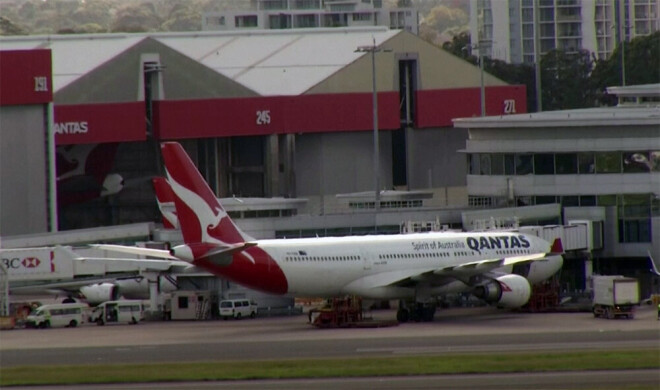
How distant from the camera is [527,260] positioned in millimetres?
64000

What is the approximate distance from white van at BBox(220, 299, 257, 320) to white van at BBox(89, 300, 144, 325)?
3782mm

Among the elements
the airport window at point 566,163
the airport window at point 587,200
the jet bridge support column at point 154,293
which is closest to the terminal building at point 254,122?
the airport window at point 566,163

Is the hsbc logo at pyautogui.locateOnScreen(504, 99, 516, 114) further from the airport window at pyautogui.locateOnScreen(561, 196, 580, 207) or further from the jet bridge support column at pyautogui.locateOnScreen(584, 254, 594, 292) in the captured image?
the jet bridge support column at pyautogui.locateOnScreen(584, 254, 594, 292)

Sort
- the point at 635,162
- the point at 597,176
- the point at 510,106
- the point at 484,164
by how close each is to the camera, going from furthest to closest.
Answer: the point at 510,106 < the point at 484,164 < the point at 597,176 < the point at 635,162

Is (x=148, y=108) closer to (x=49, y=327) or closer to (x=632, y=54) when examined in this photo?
(x=49, y=327)

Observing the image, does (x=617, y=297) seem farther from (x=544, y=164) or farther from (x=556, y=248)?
(x=544, y=164)

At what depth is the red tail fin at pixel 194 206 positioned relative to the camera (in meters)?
61.9

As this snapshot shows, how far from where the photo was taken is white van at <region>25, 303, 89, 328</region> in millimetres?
67688

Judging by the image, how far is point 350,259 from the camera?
64438mm

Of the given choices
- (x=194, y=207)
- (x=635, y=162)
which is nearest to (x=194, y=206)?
(x=194, y=207)

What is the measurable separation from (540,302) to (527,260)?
6634 millimetres

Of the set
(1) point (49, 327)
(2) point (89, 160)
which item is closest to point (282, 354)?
(1) point (49, 327)

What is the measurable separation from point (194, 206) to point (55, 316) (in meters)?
10.1

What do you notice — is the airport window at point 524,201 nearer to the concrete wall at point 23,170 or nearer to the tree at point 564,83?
the concrete wall at point 23,170
